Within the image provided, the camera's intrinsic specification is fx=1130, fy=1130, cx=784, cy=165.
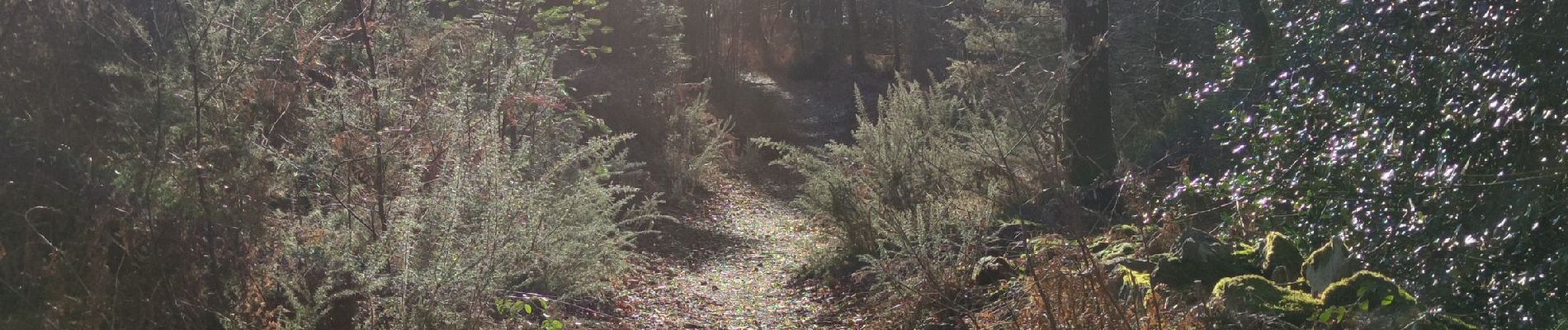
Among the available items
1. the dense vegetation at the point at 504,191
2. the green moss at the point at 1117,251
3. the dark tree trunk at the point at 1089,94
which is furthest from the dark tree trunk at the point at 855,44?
the green moss at the point at 1117,251

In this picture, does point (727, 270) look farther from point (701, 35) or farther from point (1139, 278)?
point (701, 35)

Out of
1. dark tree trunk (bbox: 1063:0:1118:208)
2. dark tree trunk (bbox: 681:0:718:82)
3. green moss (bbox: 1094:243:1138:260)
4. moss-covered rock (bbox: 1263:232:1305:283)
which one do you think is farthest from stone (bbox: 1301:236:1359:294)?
dark tree trunk (bbox: 681:0:718:82)

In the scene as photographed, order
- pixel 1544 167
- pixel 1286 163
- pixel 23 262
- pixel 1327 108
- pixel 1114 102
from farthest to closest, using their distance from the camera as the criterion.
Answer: pixel 1114 102, pixel 1286 163, pixel 1327 108, pixel 23 262, pixel 1544 167

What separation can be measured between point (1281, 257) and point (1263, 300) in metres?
0.81

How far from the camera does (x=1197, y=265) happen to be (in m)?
5.66

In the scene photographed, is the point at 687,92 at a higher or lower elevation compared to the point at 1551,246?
higher

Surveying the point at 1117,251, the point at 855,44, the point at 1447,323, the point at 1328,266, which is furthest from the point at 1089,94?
the point at 855,44

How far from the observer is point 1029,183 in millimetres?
9516

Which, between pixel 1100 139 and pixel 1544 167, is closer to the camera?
pixel 1544 167

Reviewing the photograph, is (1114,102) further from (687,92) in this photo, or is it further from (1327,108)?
(1327,108)

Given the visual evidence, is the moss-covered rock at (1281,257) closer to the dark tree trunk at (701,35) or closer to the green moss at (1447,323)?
the green moss at (1447,323)

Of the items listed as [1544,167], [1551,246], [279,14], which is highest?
[279,14]

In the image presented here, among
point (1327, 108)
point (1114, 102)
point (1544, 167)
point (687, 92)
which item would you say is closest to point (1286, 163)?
point (1327, 108)

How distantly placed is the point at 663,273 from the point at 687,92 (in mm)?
9648
